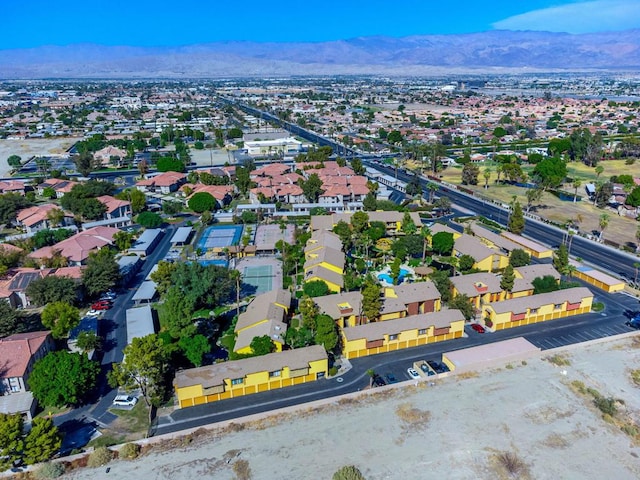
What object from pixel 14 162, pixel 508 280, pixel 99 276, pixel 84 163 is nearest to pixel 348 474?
pixel 508 280

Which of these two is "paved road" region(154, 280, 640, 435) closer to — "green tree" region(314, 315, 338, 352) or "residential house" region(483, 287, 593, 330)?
"residential house" region(483, 287, 593, 330)

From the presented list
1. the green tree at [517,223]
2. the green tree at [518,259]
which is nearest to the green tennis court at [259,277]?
the green tree at [518,259]

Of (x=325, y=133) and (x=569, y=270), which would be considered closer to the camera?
(x=569, y=270)

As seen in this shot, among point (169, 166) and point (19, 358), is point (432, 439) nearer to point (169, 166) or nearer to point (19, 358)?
point (19, 358)

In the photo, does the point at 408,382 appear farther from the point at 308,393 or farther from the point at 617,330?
the point at 617,330

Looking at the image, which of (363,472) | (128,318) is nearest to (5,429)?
(128,318)
